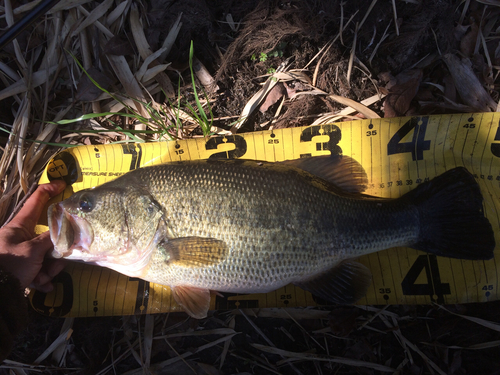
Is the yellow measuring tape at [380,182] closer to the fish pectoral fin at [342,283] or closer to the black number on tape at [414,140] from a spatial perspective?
the black number on tape at [414,140]

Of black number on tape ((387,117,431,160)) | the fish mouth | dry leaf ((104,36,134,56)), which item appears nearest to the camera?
the fish mouth

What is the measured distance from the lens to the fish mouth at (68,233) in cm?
200

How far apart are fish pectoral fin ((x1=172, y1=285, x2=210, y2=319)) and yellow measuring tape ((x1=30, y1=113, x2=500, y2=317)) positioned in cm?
32

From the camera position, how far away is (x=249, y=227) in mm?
2012

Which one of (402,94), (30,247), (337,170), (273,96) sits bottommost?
(30,247)

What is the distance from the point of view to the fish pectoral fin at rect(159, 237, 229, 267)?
2000 millimetres

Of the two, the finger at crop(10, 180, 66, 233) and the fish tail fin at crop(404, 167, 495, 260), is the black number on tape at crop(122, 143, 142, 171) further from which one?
the fish tail fin at crop(404, 167, 495, 260)

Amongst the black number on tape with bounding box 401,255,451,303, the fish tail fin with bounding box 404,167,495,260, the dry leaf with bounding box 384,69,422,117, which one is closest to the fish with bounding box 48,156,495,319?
the fish tail fin with bounding box 404,167,495,260

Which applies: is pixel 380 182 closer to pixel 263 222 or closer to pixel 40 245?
pixel 263 222

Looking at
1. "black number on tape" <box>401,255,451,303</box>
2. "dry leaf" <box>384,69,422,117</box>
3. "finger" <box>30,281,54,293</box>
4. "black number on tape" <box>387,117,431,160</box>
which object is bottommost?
"black number on tape" <box>401,255,451,303</box>

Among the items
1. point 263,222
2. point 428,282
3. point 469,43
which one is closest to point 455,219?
point 428,282

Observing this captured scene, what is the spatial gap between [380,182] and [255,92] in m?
1.54

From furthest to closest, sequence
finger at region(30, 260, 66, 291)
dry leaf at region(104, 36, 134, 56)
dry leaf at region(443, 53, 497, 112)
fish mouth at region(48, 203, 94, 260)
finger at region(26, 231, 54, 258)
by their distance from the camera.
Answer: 1. dry leaf at region(104, 36, 134, 56)
2. dry leaf at region(443, 53, 497, 112)
3. finger at region(30, 260, 66, 291)
4. finger at region(26, 231, 54, 258)
5. fish mouth at region(48, 203, 94, 260)

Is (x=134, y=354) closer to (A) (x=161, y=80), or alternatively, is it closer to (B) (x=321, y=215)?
(B) (x=321, y=215)
